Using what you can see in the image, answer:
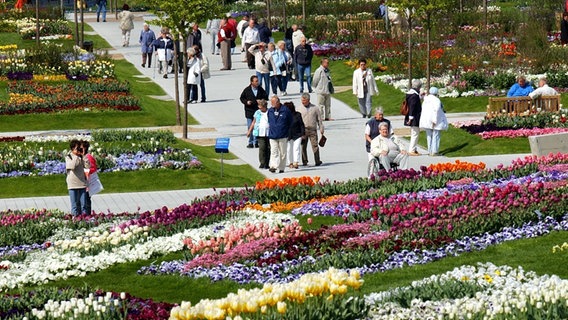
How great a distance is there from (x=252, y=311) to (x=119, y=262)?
240 inches

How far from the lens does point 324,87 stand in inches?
1325

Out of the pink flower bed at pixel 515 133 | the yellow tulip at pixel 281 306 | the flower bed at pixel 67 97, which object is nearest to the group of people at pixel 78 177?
the pink flower bed at pixel 515 133

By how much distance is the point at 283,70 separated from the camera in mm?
38031

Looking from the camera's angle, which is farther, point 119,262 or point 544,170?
point 544,170

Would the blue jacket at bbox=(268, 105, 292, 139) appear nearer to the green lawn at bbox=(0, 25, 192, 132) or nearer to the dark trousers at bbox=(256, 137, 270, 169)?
the dark trousers at bbox=(256, 137, 270, 169)

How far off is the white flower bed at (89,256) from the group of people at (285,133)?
741cm

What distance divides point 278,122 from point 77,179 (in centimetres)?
587

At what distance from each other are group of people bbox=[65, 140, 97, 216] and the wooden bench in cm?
2760

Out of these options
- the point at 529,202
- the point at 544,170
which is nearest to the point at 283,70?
the point at 544,170

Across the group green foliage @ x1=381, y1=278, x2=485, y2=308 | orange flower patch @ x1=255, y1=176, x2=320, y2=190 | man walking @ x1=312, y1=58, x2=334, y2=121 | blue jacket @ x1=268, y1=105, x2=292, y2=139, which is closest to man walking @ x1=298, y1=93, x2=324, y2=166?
blue jacket @ x1=268, y1=105, x2=292, y2=139

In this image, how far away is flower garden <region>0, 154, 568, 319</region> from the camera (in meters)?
12.3

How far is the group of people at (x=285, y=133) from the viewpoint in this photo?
26.8m

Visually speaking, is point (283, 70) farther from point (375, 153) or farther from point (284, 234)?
point (284, 234)

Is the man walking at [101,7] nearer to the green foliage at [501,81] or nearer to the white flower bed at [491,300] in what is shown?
the green foliage at [501,81]
